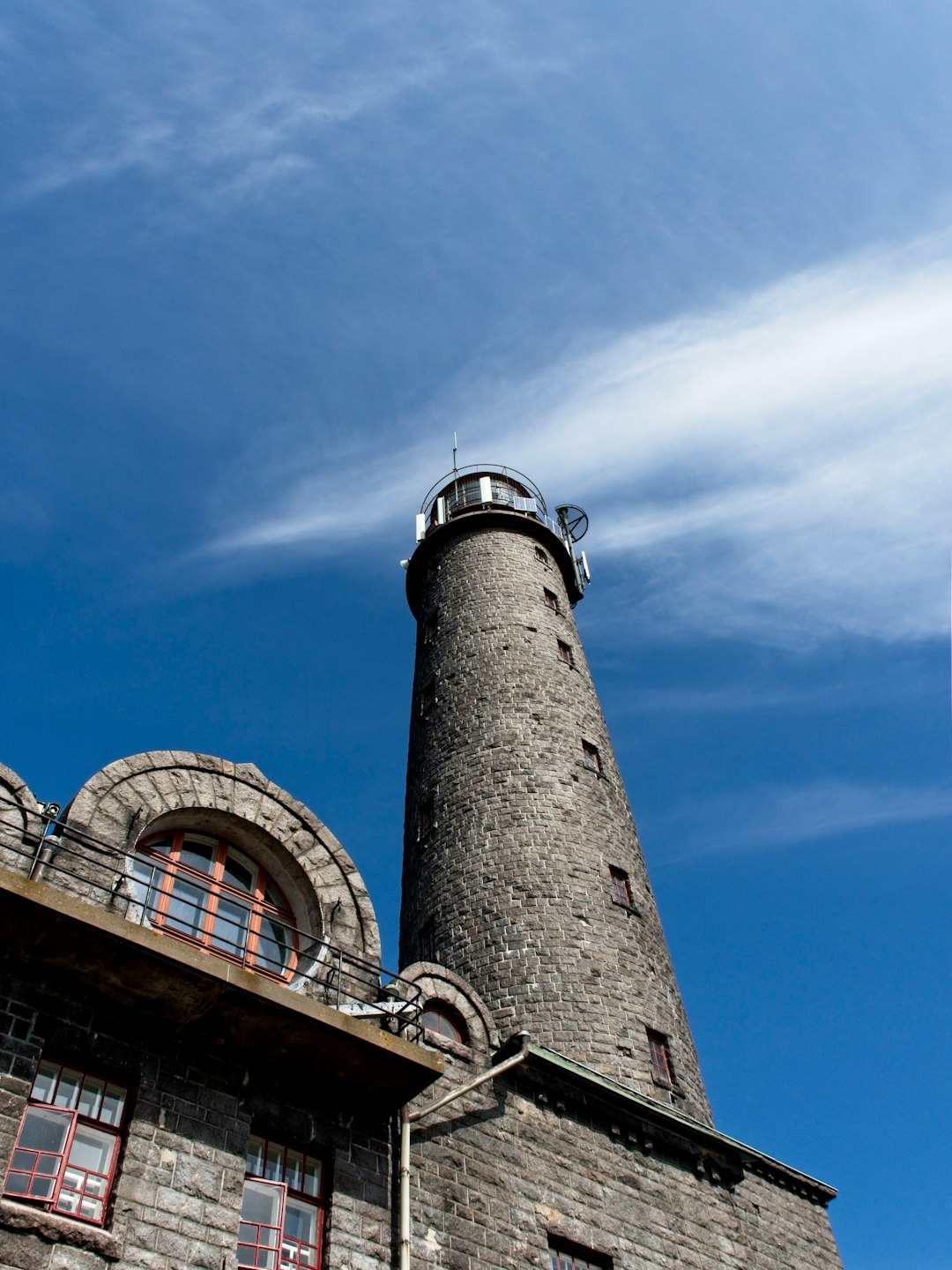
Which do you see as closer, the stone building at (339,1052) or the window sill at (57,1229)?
the window sill at (57,1229)

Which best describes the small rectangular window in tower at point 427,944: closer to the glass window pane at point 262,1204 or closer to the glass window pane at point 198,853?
the glass window pane at point 198,853

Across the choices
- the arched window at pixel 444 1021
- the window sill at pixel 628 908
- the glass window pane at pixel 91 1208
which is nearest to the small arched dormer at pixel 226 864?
the arched window at pixel 444 1021

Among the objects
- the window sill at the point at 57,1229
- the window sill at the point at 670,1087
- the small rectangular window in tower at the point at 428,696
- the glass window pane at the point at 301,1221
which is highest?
the small rectangular window in tower at the point at 428,696

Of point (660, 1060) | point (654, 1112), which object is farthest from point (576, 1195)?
point (660, 1060)

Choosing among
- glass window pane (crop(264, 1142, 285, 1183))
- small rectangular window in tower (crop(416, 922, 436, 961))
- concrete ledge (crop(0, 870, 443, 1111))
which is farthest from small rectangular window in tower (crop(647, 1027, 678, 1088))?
glass window pane (crop(264, 1142, 285, 1183))

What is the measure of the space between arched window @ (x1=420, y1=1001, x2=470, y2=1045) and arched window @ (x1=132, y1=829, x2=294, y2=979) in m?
2.21

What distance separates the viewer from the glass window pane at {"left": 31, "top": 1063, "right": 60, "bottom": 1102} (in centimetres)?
927

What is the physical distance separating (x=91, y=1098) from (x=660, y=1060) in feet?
31.5

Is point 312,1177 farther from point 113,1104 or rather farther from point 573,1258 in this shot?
point 573,1258

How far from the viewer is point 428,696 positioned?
2325 centimetres

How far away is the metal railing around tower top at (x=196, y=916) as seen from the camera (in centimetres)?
1083

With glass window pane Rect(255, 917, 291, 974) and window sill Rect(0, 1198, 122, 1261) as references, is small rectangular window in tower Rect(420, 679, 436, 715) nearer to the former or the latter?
glass window pane Rect(255, 917, 291, 974)

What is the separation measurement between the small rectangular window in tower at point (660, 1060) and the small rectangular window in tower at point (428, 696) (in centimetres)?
846

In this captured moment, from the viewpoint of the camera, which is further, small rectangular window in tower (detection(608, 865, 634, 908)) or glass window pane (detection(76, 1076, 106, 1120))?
small rectangular window in tower (detection(608, 865, 634, 908))
